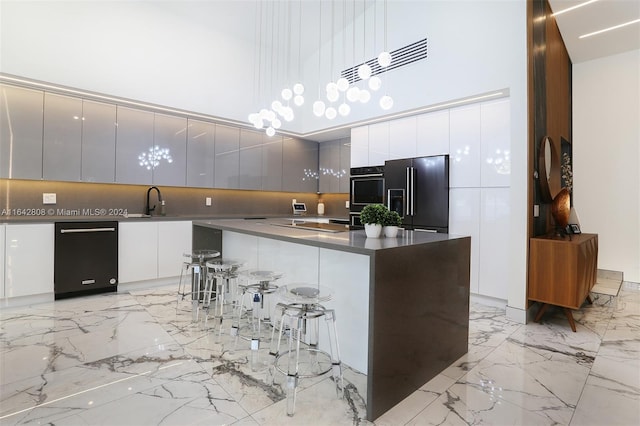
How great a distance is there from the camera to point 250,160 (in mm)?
5824

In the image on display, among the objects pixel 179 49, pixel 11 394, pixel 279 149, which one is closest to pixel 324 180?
pixel 279 149

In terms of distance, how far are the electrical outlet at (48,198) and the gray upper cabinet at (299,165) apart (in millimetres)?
3439

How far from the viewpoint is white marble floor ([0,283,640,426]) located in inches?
71.4

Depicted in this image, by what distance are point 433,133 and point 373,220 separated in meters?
Answer: 2.60

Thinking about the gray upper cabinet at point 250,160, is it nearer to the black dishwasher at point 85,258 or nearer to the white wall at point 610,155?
the black dishwasher at point 85,258

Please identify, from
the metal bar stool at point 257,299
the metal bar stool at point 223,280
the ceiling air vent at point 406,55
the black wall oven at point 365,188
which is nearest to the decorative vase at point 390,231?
the metal bar stool at point 257,299

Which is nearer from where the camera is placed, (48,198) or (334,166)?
(48,198)

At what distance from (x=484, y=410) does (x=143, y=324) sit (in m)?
2.93

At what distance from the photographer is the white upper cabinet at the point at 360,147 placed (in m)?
5.28

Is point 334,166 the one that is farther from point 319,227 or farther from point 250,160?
point 319,227

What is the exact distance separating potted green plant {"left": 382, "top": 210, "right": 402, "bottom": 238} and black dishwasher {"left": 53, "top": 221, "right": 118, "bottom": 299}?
11.6 ft

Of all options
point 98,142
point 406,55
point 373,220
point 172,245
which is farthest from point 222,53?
point 373,220

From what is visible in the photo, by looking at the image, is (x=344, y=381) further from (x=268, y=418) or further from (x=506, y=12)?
Result: (x=506, y=12)

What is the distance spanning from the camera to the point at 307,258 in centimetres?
278
